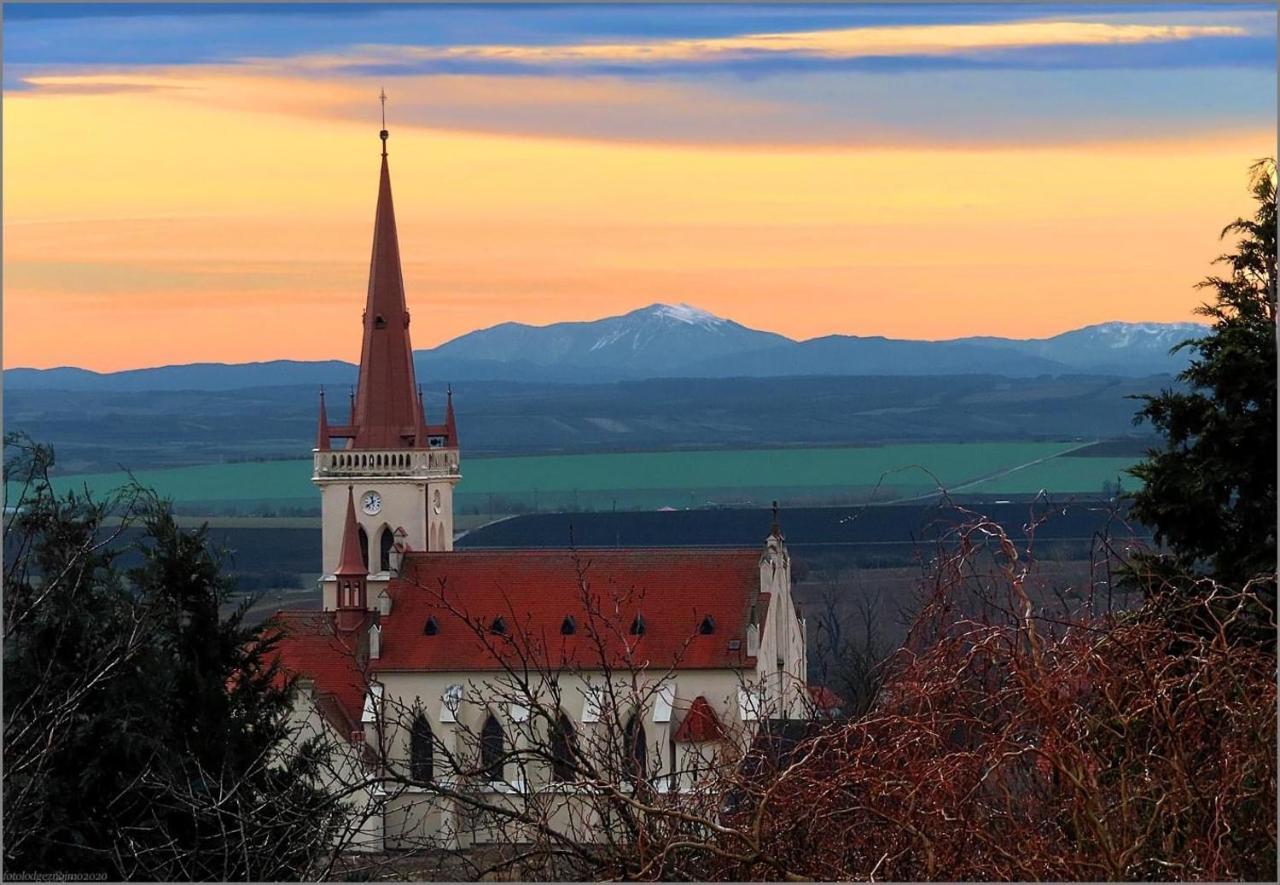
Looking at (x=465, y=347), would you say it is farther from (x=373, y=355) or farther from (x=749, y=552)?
(x=749, y=552)

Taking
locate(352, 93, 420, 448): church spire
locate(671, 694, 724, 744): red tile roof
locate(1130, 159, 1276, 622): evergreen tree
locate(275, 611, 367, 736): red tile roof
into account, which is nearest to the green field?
locate(352, 93, 420, 448): church spire

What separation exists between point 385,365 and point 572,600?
14.0 m

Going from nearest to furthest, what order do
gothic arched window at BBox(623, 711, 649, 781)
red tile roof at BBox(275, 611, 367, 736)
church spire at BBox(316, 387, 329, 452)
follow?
gothic arched window at BBox(623, 711, 649, 781), red tile roof at BBox(275, 611, 367, 736), church spire at BBox(316, 387, 329, 452)

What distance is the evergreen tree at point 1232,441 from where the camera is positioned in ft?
67.8

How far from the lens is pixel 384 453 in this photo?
2751 inches

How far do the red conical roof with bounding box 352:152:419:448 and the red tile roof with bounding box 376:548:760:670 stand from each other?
8.75m

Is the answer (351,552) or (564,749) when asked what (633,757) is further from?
(351,552)

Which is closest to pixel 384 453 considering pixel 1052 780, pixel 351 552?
pixel 351 552

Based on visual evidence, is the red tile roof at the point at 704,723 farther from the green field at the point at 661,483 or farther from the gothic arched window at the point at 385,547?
the green field at the point at 661,483

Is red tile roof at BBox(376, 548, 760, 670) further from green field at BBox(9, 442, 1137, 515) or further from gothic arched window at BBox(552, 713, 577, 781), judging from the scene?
green field at BBox(9, 442, 1137, 515)

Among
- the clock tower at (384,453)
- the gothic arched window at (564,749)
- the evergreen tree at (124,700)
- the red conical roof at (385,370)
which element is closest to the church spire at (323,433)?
the clock tower at (384,453)

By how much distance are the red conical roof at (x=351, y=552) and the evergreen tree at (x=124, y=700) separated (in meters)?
30.1

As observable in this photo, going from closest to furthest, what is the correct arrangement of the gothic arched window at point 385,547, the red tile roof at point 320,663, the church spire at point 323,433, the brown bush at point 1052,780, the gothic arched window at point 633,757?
1. the brown bush at point 1052,780
2. the gothic arched window at point 633,757
3. the red tile roof at point 320,663
4. the gothic arched window at point 385,547
5. the church spire at point 323,433

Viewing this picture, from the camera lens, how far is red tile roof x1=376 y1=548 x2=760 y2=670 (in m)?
59.7
